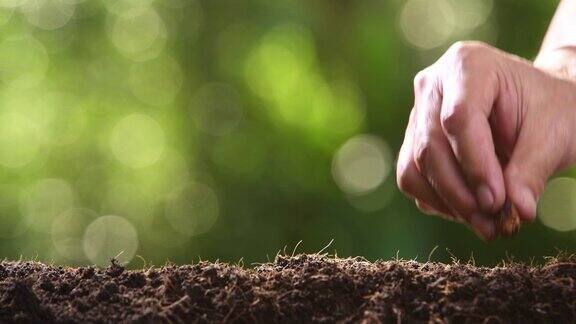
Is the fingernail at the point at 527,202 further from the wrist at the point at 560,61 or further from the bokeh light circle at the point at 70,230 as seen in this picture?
the bokeh light circle at the point at 70,230

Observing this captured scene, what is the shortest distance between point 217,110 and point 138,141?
2.42 feet

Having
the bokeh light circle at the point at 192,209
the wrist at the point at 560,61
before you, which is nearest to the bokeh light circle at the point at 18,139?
the bokeh light circle at the point at 192,209

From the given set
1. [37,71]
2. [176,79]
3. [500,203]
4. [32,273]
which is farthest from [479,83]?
[37,71]

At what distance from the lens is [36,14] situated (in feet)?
18.4

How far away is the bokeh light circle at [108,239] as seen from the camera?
5027 millimetres

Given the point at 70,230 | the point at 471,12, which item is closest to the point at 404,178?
the point at 471,12

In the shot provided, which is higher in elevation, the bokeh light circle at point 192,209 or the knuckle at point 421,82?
the knuckle at point 421,82

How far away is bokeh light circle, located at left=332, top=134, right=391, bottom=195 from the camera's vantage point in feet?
16.1

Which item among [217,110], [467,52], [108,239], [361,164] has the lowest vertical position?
[108,239]

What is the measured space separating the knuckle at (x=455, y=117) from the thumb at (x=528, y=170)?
10cm

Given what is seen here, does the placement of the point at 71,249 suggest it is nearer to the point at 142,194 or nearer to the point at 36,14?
the point at 142,194

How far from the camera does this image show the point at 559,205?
4.82 meters

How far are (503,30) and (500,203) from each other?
14.3 ft

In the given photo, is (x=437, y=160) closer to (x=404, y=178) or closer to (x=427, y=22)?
(x=404, y=178)
